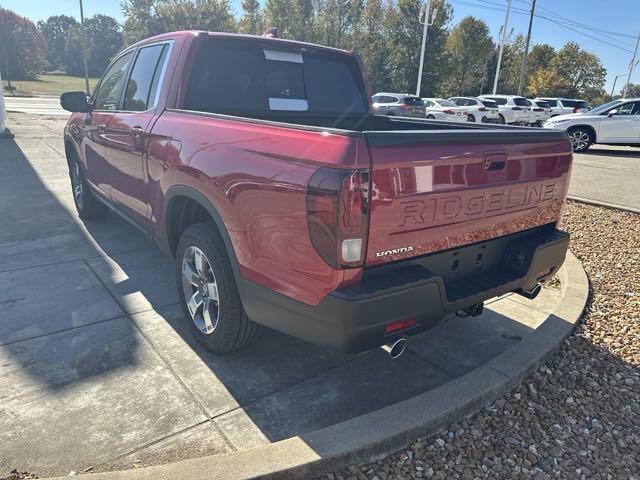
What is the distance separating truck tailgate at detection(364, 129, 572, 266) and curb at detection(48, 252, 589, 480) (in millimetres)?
805

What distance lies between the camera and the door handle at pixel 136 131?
353cm

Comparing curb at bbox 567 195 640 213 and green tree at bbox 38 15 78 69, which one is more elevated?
green tree at bbox 38 15 78 69

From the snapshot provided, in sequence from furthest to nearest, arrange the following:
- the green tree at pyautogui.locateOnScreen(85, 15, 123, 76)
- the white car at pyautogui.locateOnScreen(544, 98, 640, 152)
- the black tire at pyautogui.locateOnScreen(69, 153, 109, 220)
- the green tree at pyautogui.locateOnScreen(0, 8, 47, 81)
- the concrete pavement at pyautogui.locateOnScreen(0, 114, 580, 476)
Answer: the green tree at pyautogui.locateOnScreen(85, 15, 123, 76) < the green tree at pyautogui.locateOnScreen(0, 8, 47, 81) < the white car at pyautogui.locateOnScreen(544, 98, 640, 152) < the black tire at pyautogui.locateOnScreen(69, 153, 109, 220) < the concrete pavement at pyautogui.locateOnScreen(0, 114, 580, 476)

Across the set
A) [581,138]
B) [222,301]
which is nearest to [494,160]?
[222,301]

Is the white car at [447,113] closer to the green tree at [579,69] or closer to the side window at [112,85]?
the side window at [112,85]

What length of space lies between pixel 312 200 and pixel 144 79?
100 inches

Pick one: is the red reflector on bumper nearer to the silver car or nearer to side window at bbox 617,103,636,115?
side window at bbox 617,103,636,115

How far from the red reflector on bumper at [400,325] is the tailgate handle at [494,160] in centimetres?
88

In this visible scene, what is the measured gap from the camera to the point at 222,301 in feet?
8.98

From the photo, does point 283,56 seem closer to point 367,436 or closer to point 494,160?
point 494,160

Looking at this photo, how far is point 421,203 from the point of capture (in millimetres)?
2211

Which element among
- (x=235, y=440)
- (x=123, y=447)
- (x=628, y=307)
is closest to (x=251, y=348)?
(x=235, y=440)

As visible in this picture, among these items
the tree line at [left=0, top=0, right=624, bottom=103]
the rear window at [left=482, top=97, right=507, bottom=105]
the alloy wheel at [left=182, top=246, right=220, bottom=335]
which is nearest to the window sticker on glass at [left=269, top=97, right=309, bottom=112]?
the alloy wheel at [left=182, top=246, right=220, bottom=335]

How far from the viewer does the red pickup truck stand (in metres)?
2.04
